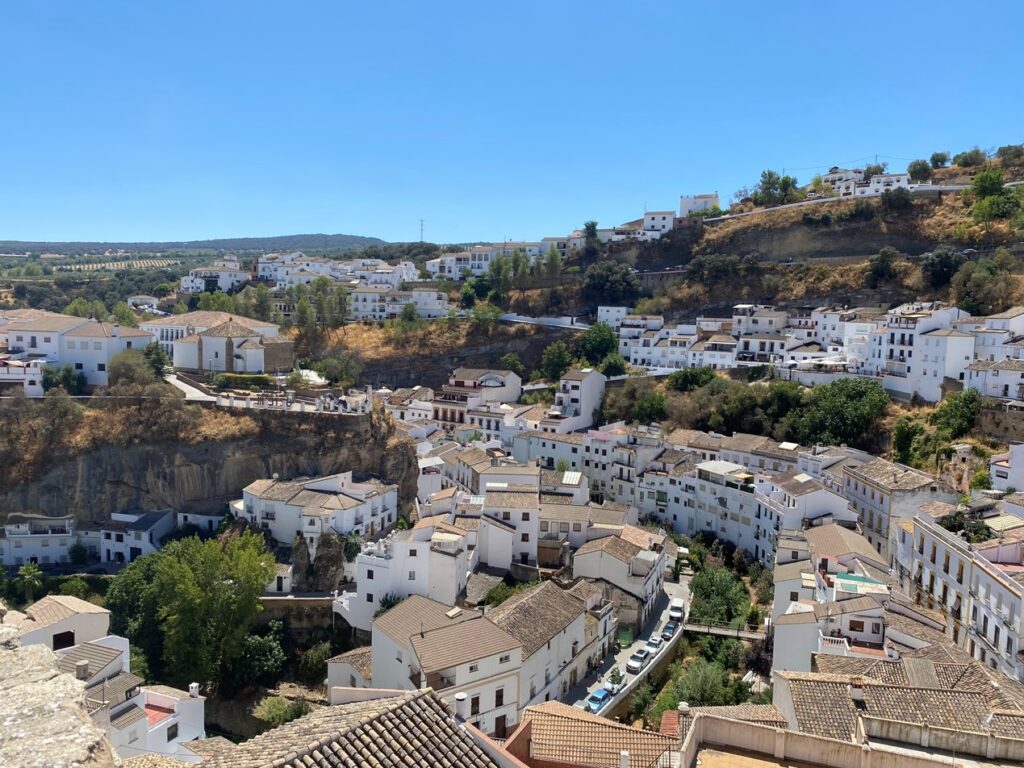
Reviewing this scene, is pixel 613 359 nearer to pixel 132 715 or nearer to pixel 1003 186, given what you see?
pixel 1003 186

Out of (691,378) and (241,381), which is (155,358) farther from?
(691,378)

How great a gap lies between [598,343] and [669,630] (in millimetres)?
26107

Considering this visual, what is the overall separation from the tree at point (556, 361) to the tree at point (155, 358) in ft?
71.7

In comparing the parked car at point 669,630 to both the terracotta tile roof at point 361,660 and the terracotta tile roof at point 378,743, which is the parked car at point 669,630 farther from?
the terracotta tile roof at point 378,743

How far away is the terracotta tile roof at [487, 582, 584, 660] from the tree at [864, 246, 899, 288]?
33.8m

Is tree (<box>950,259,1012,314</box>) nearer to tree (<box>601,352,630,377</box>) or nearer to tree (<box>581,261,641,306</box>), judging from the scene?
tree (<box>601,352,630,377</box>)

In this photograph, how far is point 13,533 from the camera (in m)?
30.9

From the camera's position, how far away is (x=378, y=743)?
6.37 meters

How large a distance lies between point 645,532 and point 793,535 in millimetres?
5094

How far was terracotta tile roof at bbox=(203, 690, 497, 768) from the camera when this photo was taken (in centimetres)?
617

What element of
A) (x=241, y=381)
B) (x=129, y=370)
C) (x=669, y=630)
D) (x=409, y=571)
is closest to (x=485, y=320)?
(x=241, y=381)

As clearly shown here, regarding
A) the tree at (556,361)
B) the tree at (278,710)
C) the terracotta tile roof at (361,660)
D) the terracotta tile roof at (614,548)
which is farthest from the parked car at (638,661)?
the tree at (556,361)

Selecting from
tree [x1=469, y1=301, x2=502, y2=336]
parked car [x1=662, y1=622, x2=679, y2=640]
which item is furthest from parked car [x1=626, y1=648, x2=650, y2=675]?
tree [x1=469, y1=301, x2=502, y2=336]

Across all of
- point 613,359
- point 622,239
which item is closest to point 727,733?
point 613,359
